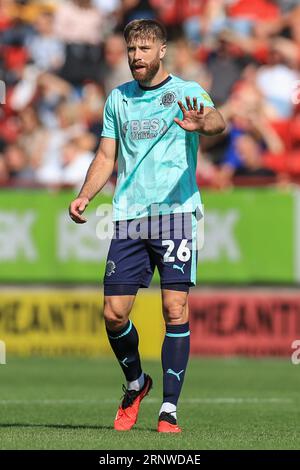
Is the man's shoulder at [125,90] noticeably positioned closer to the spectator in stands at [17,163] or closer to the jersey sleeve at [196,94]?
the jersey sleeve at [196,94]

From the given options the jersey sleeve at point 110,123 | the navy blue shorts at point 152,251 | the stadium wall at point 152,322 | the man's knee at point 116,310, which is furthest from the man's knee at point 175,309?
the stadium wall at point 152,322

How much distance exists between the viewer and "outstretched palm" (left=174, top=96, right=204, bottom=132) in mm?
7230

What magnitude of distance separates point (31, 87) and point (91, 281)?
13.3 ft

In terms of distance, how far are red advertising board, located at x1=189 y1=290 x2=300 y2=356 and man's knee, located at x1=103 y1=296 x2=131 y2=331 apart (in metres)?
7.18

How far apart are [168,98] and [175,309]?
4.48 feet

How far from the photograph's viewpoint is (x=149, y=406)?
980cm

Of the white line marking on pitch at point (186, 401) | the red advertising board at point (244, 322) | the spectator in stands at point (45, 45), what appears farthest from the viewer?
the spectator in stands at point (45, 45)

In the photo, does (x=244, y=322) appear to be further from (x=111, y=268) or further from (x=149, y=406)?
(x=111, y=268)

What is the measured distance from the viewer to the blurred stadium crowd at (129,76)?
15758 millimetres

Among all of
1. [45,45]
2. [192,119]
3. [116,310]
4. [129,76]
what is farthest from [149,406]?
[45,45]

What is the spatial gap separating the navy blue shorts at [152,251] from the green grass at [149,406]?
0.96 m

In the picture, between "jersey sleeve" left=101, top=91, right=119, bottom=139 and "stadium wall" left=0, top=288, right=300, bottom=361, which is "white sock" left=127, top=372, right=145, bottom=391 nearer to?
"jersey sleeve" left=101, top=91, right=119, bottom=139

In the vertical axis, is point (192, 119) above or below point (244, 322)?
above
